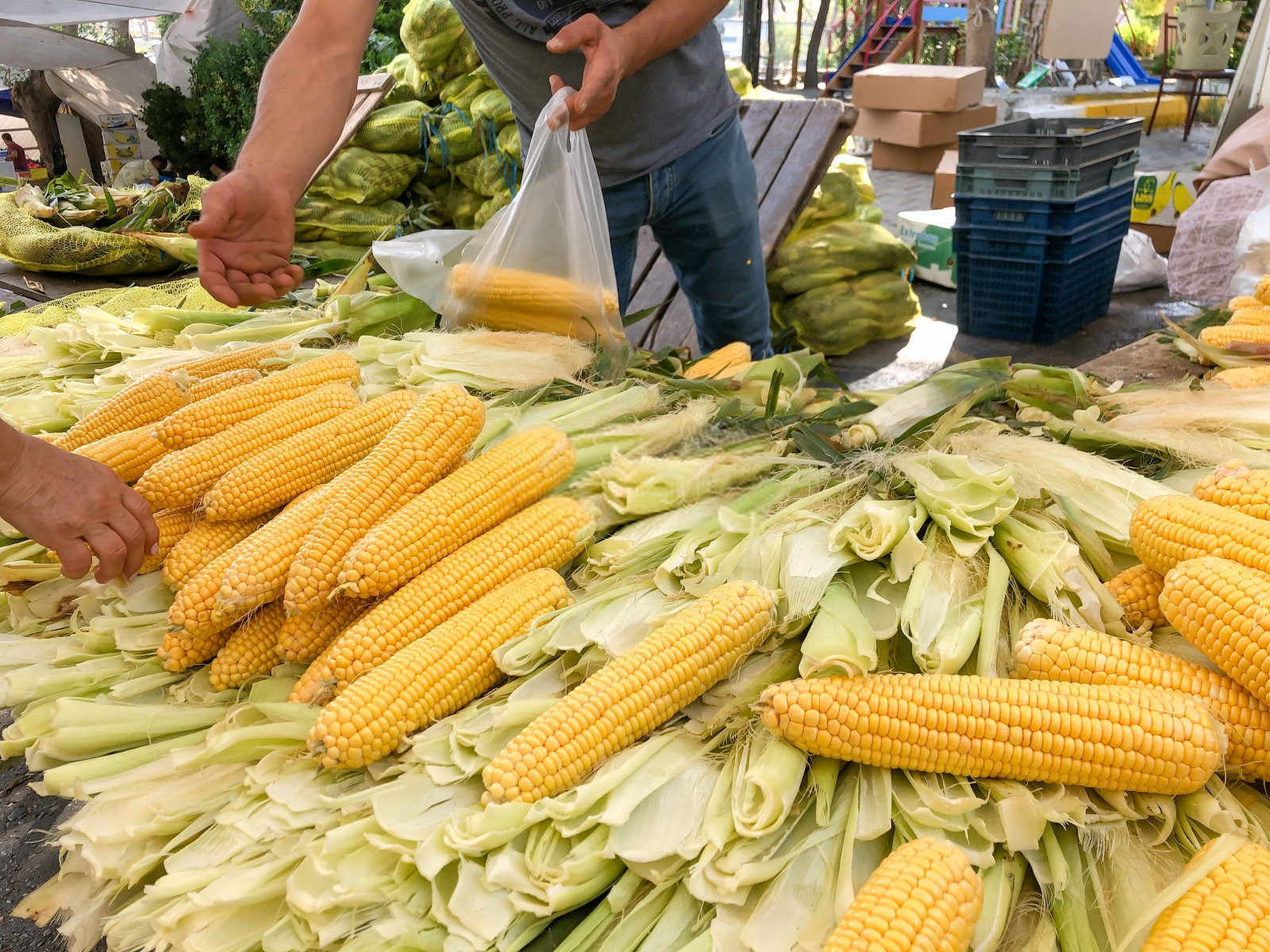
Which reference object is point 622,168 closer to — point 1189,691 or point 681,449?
point 681,449

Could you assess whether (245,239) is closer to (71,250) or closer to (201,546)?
(201,546)

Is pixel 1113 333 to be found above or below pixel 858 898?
below

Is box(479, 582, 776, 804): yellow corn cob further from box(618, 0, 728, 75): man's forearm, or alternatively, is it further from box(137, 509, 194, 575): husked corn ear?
box(618, 0, 728, 75): man's forearm

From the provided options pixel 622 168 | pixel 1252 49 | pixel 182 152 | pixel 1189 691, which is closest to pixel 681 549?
pixel 1189 691

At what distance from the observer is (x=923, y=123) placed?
29.6 ft

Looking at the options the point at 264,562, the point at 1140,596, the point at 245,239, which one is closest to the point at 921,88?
the point at 245,239

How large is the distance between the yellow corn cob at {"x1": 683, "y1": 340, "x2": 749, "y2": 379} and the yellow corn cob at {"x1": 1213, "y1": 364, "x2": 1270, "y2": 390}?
1197 mm

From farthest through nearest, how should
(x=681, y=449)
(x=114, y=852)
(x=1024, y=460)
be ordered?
1. (x=681, y=449)
2. (x=1024, y=460)
3. (x=114, y=852)

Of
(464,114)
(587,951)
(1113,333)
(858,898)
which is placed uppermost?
(464,114)

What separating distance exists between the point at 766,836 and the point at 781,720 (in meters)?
0.15

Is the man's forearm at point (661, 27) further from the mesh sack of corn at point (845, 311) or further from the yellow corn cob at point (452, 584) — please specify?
the mesh sack of corn at point (845, 311)

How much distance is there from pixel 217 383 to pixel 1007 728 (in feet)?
6.48

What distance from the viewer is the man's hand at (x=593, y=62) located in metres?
2.16

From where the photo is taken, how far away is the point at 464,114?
6.10 metres
